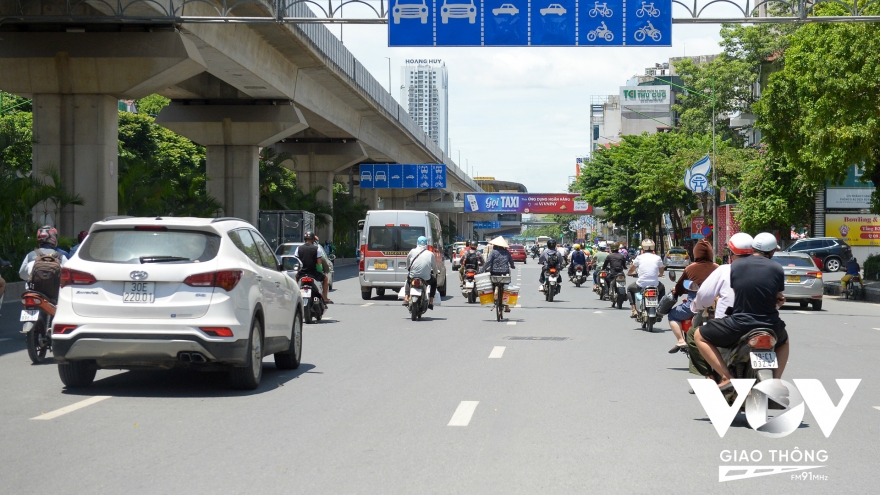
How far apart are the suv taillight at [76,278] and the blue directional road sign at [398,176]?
194 ft

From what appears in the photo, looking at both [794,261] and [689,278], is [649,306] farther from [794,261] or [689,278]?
[794,261]

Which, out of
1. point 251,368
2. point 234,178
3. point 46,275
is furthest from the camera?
point 234,178

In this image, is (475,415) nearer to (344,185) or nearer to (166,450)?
(166,450)

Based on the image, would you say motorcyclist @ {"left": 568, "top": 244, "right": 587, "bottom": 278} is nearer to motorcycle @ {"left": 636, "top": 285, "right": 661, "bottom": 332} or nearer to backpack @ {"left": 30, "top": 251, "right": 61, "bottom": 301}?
motorcycle @ {"left": 636, "top": 285, "right": 661, "bottom": 332}

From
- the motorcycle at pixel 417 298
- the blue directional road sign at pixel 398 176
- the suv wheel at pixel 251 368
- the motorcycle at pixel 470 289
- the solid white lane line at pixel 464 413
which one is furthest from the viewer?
the blue directional road sign at pixel 398 176

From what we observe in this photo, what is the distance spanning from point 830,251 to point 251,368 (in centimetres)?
4560

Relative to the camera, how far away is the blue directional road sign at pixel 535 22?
22734mm

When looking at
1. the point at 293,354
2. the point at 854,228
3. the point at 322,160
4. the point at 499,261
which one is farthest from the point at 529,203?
the point at 293,354

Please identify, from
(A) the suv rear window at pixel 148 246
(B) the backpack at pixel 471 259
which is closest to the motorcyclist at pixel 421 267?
(B) the backpack at pixel 471 259

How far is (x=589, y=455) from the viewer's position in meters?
7.10

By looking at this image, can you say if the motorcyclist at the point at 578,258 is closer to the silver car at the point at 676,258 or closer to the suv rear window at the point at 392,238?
the suv rear window at the point at 392,238

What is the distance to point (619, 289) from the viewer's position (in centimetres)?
2431

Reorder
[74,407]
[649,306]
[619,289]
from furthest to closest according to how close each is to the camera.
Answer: [619,289], [649,306], [74,407]

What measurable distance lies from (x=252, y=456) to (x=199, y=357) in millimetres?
2726
